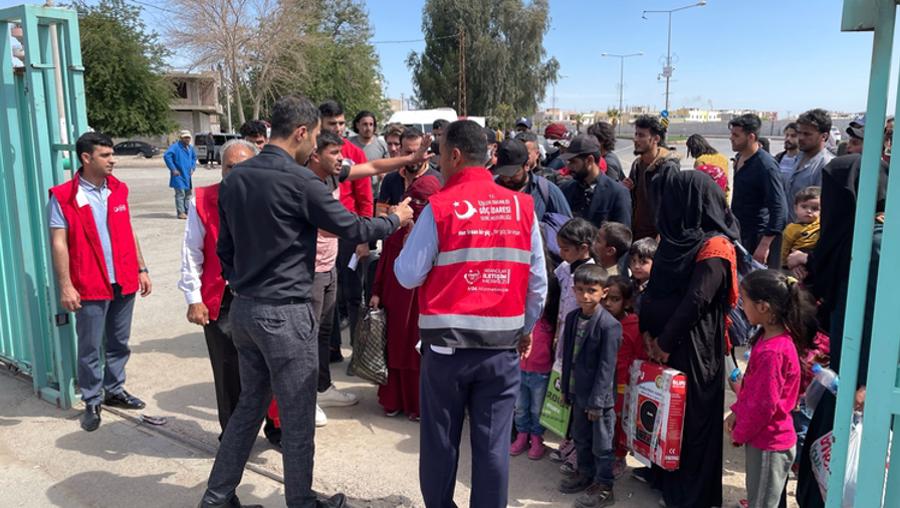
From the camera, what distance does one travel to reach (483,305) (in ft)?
9.45

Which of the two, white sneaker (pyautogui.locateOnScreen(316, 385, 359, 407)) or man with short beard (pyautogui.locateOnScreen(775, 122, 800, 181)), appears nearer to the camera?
white sneaker (pyautogui.locateOnScreen(316, 385, 359, 407))

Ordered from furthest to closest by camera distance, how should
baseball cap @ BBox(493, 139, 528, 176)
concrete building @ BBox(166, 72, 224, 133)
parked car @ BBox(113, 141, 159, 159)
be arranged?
1. concrete building @ BBox(166, 72, 224, 133)
2. parked car @ BBox(113, 141, 159, 159)
3. baseball cap @ BBox(493, 139, 528, 176)

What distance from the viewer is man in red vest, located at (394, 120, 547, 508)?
2871 mm

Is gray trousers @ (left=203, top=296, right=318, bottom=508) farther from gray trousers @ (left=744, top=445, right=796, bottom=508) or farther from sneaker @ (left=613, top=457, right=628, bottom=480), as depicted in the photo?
gray trousers @ (left=744, top=445, right=796, bottom=508)

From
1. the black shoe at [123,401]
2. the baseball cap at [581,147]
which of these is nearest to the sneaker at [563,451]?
the baseball cap at [581,147]

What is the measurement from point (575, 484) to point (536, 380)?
66 cm

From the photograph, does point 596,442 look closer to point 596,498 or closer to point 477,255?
point 596,498

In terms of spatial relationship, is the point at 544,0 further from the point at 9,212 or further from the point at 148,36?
the point at 9,212

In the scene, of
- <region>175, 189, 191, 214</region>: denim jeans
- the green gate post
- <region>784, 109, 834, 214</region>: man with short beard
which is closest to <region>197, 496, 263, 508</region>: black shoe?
the green gate post

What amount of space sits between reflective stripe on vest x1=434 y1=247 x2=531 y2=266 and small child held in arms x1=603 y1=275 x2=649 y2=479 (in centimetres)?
99

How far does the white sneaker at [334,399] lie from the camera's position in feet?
16.1

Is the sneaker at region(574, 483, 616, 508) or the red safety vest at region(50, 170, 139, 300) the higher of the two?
the red safety vest at region(50, 170, 139, 300)

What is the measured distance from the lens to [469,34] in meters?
45.0

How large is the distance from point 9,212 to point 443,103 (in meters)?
43.2
